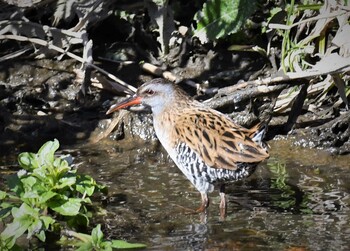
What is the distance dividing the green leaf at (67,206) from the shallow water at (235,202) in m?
0.41

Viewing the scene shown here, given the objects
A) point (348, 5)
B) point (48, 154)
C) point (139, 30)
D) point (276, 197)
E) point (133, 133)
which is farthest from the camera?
point (139, 30)

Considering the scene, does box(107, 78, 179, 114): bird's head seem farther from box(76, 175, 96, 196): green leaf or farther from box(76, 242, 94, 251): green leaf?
box(76, 242, 94, 251): green leaf

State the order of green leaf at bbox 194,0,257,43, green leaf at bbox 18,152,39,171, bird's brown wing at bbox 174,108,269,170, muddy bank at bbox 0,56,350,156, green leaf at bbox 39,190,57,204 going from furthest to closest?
green leaf at bbox 194,0,257,43
muddy bank at bbox 0,56,350,156
bird's brown wing at bbox 174,108,269,170
green leaf at bbox 18,152,39,171
green leaf at bbox 39,190,57,204

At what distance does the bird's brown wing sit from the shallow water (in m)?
0.36

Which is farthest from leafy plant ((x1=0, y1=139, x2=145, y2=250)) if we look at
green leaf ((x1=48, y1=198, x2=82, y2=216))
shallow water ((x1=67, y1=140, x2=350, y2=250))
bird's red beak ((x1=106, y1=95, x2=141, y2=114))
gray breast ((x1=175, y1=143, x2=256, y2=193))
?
bird's red beak ((x1=106, y1=95, x2=141, y2=114))

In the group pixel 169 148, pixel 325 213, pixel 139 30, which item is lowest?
pixel 325 213

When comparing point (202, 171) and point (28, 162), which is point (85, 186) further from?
point (202, 171)

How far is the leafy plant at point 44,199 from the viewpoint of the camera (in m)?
4.88

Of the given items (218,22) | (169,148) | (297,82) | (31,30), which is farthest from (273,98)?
(31,30)

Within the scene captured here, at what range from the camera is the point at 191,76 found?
771cm

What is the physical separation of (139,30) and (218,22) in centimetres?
81

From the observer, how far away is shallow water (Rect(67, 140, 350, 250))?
5.35m

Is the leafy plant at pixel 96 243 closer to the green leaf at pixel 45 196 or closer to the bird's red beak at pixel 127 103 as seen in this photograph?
the green leaf at pixel 45 196

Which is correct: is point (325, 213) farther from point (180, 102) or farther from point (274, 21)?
point (274, 21)
